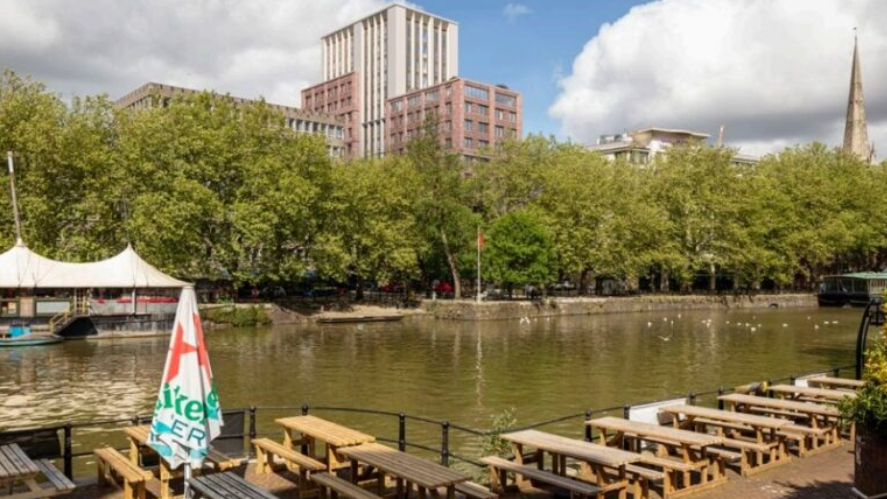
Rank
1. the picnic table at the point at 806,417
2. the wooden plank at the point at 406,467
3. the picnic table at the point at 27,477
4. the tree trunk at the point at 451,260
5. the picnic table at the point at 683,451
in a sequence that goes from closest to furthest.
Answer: the picnic table at the point at 27,477 → the wooden plank at the point at 406,467 → the picnic table at the point at 683,451 → the picnic table at the point at 806,417 → the tree trunk at the point at 451,260

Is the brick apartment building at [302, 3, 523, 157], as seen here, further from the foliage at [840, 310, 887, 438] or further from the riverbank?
the foliage at [840, 310, 887, 438]

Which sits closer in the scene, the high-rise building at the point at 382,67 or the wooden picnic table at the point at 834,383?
the wooden picnic table at the point at 834,383

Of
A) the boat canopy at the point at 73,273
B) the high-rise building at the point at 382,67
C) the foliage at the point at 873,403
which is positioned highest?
the high-rise building at the point at 382,67

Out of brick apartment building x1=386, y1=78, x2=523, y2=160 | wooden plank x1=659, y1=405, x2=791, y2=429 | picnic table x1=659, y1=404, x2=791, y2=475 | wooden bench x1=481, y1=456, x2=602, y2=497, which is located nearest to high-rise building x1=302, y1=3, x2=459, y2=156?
brick apartment building x1=386, y1=78, x2=523, y2=160

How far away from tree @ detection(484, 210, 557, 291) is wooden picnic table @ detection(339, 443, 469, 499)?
55498 millimetres

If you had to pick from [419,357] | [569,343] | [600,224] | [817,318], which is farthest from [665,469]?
[600,224]

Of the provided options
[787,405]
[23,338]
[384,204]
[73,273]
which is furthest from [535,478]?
[384,204]

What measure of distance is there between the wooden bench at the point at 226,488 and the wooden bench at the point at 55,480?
1.66m

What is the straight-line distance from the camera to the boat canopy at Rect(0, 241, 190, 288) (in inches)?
1742

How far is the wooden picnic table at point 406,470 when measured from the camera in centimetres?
910

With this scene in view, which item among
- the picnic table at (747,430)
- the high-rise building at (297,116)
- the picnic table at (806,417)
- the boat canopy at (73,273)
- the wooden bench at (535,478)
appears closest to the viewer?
the wooden bench at (535,478)

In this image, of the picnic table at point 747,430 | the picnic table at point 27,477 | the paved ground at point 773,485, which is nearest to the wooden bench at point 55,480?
the picnic table at point 27,477

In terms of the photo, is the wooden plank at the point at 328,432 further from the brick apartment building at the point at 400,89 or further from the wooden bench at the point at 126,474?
the brick apartment building at the point at 400,89

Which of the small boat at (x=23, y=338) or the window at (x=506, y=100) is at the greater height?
the window at (x=506, y=100)
